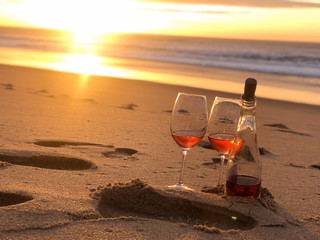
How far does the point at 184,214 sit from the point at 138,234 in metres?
0.35

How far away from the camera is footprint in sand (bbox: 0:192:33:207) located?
6.77 feet

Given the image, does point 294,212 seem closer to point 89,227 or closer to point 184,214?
point 184,214

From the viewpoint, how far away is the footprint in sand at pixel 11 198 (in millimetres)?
2062

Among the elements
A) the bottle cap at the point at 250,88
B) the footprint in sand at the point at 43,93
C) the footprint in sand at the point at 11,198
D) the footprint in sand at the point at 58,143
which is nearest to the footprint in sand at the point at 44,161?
the footprint in sand at the point at 58,143

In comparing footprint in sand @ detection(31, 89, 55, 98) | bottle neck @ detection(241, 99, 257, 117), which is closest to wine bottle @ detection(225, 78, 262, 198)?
bottle neck @ detection(241, 99, 257, 117)

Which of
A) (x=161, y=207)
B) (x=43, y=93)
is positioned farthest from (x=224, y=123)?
(x=43, y=93)

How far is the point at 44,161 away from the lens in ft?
9.30

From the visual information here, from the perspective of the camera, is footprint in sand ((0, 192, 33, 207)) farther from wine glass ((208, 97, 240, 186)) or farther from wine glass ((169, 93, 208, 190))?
wine glass ((208, 97, 240, 186))

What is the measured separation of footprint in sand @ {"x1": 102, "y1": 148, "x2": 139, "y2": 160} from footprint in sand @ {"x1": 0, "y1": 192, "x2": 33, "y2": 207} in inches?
41.2

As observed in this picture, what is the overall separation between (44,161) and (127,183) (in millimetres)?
892

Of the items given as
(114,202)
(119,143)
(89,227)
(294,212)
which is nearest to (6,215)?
(89,227)

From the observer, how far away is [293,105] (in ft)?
27.4

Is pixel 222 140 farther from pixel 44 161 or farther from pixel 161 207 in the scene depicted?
pixel 44 161

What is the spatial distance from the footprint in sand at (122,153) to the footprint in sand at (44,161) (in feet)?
1.06
